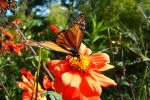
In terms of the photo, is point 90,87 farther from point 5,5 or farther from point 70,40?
point 5,5

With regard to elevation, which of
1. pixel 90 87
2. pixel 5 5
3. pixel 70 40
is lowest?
pixel 90 87

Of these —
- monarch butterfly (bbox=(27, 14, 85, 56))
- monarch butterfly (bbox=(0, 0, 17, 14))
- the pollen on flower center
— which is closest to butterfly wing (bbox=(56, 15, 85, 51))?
monarch butterfly (bbox=(27, 14, 85, 56))

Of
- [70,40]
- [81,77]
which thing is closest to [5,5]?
[70,40]

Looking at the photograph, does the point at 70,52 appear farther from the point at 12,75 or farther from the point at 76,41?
the point at 12,75

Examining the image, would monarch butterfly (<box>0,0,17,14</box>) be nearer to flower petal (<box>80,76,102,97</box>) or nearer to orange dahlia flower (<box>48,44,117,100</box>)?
orange dahlia flower (<box>48,44,117,100</box>)

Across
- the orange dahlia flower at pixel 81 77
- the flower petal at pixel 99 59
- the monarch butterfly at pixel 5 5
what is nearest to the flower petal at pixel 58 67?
the orange dahlia flower at pixel 81 77

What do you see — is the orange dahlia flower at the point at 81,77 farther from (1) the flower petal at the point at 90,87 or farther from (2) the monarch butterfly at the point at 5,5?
(2) the monarch butterfly at the point at 5,5

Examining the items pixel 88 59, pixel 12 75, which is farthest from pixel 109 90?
pixel 88 59
